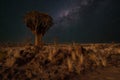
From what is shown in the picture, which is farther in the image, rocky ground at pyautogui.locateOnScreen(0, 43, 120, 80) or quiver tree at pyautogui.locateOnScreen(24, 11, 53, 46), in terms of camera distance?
quiver tree at pyautogui.locateOnScreen(24, 11, 53, 46)

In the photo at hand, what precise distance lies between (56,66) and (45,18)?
19713mm

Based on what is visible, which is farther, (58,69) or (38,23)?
(38,23)

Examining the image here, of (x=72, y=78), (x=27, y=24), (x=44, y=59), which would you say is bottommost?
(x=72, y=78)

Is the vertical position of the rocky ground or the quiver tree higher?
the quiver tree

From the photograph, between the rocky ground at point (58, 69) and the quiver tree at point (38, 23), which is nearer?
the rocky ground at point (58, 69)

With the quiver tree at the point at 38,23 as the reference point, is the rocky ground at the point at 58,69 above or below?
below

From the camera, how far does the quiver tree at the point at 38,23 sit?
25672 mm

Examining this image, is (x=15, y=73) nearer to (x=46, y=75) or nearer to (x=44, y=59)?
(x=46, y=75)

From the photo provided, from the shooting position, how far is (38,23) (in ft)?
84.0

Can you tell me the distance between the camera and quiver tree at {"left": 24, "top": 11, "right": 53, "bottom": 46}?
2567 cm

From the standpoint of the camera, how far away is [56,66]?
7.04 m

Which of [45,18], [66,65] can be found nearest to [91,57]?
[66,65]

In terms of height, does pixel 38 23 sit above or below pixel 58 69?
above

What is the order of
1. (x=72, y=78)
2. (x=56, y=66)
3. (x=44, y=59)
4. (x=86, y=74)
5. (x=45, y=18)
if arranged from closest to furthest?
(x=72, y=78)
(x=86, y=74)
(x=56, y=66)
(x=44, y=59)
(x=45, y=18)
